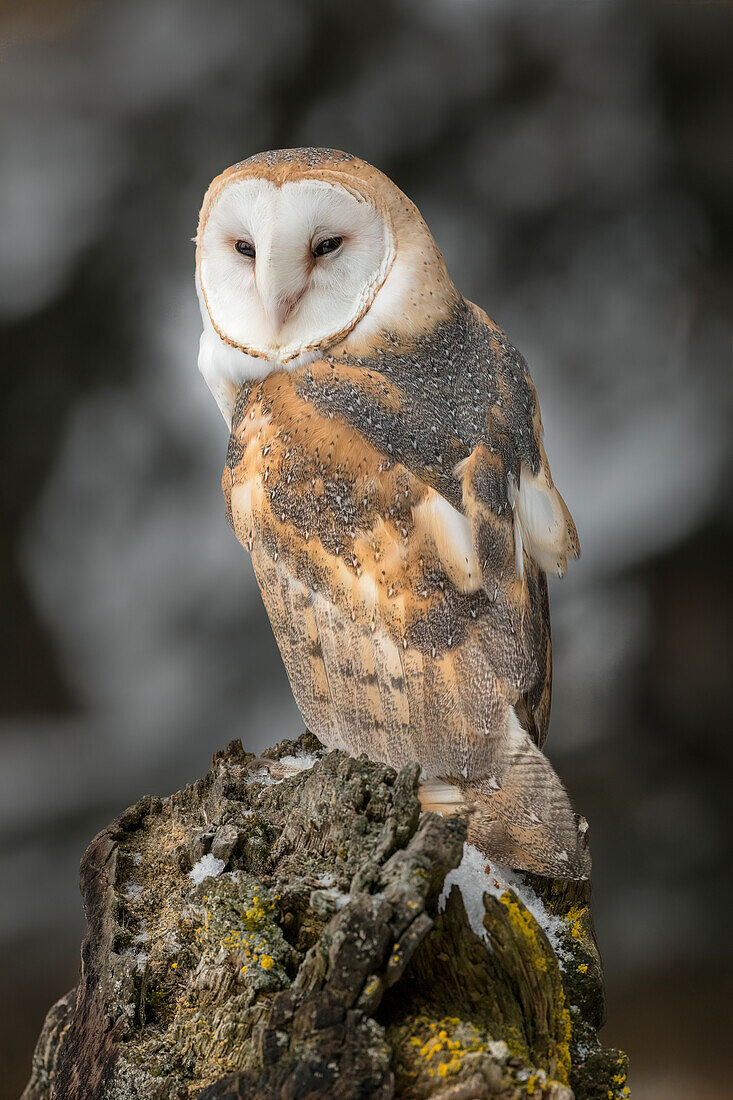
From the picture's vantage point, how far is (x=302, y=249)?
4.53ft

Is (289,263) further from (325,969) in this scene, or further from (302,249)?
(325,969)

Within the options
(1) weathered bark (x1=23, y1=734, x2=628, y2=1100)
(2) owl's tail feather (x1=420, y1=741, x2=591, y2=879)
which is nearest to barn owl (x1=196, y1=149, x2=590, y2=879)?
(2) owl's tail feather (x1=420, y1=741, x2=591, y2=879)

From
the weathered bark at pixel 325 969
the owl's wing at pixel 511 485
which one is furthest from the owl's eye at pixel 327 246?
the weathered bark at pixel 325 969

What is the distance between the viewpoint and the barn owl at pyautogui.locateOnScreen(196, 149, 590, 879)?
133 centimetres

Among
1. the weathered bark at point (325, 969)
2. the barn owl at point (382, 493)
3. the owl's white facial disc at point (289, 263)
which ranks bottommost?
the weathered bark at point (325, 969)

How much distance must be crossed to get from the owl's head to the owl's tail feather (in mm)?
699

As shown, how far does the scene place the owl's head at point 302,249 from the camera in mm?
1360

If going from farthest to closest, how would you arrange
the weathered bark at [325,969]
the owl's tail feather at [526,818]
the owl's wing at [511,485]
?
the owl's wing at [511,485]
the owl's tail feather at [526,818]
the weathered bark at [325,969]

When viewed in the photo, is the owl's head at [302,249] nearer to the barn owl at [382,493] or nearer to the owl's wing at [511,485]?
the barn owl at [382,493]

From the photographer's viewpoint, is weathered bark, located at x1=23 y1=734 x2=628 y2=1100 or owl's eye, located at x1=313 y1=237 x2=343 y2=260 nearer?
weathered bark, located at x1=23 y1=734 x2=628 y2=1100

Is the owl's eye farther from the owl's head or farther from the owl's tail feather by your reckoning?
the owl's tail feather

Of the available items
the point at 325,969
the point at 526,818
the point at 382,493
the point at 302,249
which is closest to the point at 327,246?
the point at 302,249

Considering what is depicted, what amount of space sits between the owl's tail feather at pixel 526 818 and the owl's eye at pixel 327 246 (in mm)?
790

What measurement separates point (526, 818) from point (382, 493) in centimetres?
50
